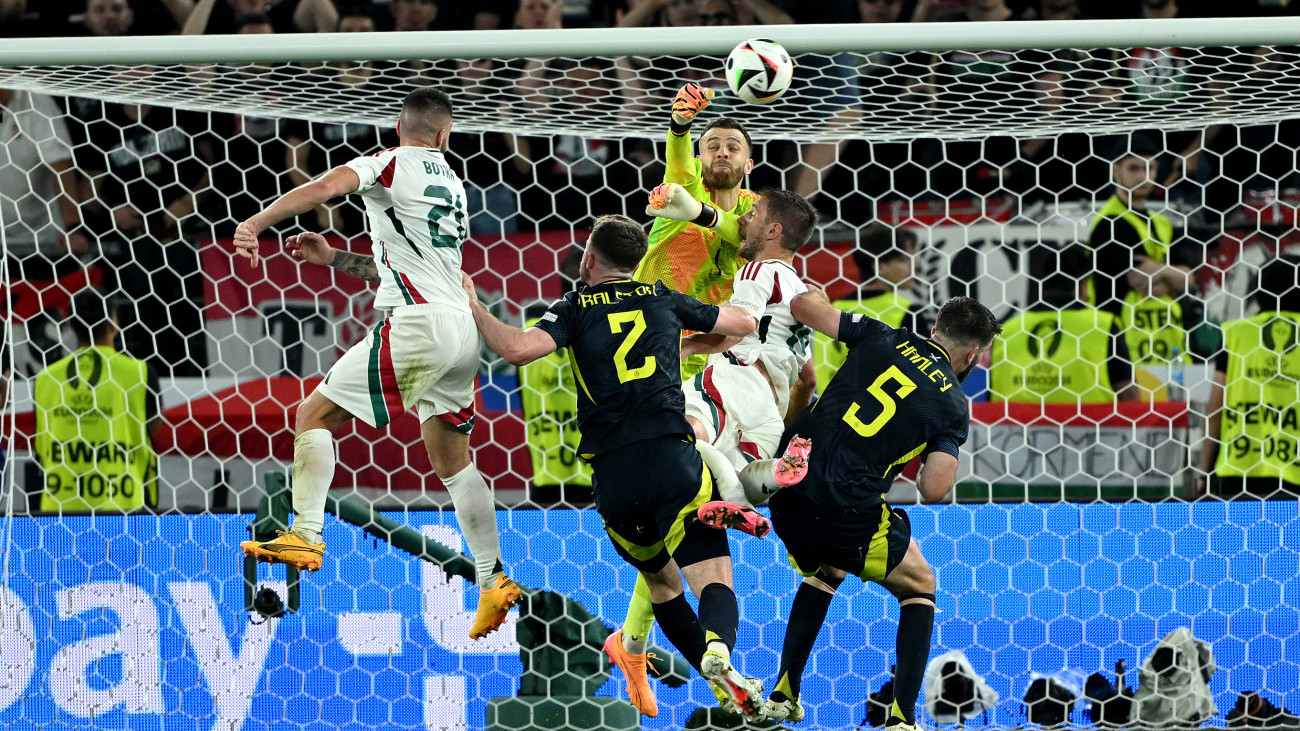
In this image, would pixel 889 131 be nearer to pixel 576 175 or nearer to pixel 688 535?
pixel 576 175

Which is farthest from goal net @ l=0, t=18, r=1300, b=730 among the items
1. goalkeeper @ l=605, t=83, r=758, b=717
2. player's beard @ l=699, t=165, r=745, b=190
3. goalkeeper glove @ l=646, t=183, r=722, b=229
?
goalkeeper glove @ l=646, t=183, r=722, b=229

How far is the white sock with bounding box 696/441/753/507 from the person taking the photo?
425 cm

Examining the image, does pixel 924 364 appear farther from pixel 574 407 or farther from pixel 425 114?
pixel 574 407

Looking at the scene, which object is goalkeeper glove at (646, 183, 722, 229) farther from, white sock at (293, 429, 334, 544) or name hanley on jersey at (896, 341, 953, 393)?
white sock at (293, 429, 334, 544)

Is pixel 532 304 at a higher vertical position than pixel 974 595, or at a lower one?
higher

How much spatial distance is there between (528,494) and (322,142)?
2623 millimetres

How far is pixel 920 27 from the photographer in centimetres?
432

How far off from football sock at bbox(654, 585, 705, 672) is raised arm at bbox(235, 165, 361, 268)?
160cm

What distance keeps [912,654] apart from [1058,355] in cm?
224

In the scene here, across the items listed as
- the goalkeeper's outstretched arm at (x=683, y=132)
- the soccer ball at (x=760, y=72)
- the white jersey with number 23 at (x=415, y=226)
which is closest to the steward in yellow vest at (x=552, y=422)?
the goalkeeper's outstretched arm at (x=683, y=132)

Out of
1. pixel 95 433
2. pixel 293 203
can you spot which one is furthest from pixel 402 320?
pixel 95 433

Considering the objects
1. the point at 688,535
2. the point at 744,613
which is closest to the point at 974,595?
the point at 744,613

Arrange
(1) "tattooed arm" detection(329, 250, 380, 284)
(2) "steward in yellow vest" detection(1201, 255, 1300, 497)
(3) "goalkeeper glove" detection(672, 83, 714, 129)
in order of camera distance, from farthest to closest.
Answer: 1. (2) "steward in yellow vest" detection(1201, 255, 1300, 497)
2. (3) "goalkeeper glove" detection(672, 83, 714, 129)
3. (1) "tattooed arm" detection(329, 250, 380, 284)

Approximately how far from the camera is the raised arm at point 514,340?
401cm
